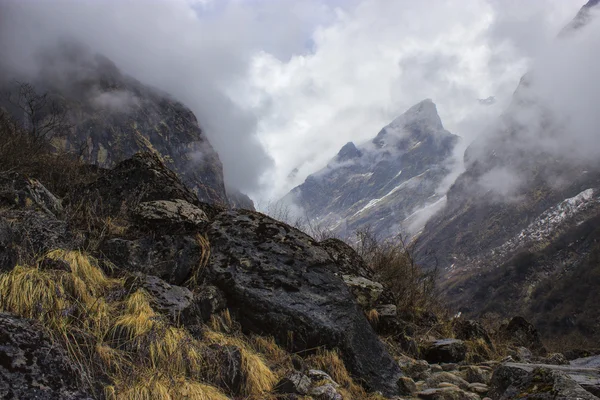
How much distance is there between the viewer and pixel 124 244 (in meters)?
5.78

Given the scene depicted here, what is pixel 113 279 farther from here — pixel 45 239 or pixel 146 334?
pixel 146 334

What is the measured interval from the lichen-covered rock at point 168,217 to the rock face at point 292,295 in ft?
1.21

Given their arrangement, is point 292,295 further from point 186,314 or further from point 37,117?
point 37,117

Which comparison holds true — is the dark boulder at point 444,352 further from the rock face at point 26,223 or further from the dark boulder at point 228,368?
the rock face at point 26,223

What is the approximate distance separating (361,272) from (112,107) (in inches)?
4237

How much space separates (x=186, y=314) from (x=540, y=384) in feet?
13.6

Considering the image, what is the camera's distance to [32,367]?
8.35ft

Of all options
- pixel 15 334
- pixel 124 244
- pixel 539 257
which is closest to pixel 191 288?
pixel 124 244

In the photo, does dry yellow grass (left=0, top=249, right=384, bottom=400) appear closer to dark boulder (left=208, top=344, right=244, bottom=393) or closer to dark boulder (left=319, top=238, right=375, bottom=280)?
dark boulder (left=208, top=344, right=244, bottom=393)

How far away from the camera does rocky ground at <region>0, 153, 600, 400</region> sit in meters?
3.42

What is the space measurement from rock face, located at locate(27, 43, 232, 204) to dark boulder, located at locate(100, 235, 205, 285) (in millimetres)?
64766

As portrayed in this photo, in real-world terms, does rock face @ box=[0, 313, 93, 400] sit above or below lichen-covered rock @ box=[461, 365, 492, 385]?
above

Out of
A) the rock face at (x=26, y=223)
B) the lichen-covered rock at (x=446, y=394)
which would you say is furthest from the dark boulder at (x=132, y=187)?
the lichen-covered rock at (x=446, y=394)

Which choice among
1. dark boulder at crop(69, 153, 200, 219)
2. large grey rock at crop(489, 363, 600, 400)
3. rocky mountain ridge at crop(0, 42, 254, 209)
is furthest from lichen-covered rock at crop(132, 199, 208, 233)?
rocky mountain ridge at crop(0, 42, 254, 209)
